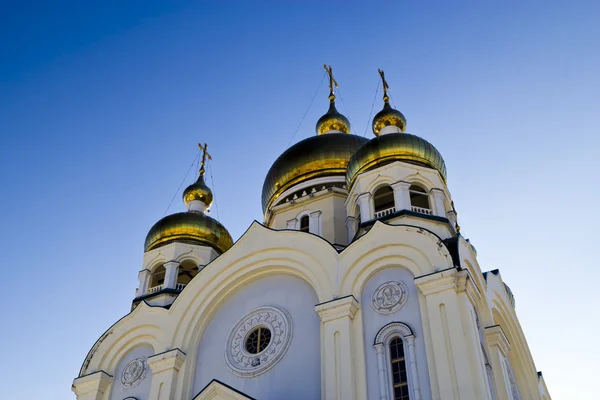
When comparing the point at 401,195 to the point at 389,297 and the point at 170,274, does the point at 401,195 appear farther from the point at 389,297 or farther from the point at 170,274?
the point at 170,274

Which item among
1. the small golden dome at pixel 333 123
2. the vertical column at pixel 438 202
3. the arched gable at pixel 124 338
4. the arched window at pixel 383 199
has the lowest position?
the arched gable at pixel 124 338

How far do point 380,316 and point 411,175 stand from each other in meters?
4.22

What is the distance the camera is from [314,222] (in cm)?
1756

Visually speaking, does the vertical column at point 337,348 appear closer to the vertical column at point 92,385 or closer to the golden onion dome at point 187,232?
the vertical column at point 92,385

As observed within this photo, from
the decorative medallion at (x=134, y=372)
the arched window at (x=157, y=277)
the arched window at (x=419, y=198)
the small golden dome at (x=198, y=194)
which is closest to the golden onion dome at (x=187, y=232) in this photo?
the arched window at (x=157, y=277)

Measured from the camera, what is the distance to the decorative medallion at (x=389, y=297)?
12.1m

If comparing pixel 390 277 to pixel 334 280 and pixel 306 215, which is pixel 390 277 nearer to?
pixel 334 280

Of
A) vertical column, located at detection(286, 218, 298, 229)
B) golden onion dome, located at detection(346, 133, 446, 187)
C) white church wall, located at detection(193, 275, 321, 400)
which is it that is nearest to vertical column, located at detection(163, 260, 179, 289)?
white church wall, located at detection(193, 275, 321, 400)

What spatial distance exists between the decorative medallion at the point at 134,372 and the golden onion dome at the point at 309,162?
21.2ft

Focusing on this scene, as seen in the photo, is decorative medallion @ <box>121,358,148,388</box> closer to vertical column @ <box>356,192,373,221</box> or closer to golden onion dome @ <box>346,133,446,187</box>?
vertical column @ <box>356,192,373,221</box>

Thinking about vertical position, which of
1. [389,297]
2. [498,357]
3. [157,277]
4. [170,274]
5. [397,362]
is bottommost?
[397,362]

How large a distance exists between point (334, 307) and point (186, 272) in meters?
6.63

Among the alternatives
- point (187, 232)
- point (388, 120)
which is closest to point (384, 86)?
point (388, 120)

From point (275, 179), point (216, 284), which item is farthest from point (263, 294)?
point (275, 179)
